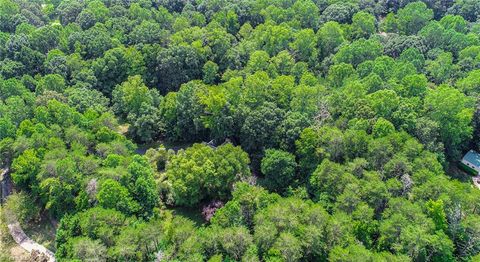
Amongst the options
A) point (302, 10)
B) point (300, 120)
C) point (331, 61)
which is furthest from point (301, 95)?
point (302, 10)

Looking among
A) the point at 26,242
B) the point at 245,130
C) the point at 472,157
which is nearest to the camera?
→ the point at 26,242

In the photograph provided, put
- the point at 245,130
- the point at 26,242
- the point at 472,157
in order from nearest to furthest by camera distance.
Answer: the point at 26,242 < the point at 245,130 < the point at 472,157

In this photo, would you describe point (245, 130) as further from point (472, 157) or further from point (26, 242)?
point (472, 157)

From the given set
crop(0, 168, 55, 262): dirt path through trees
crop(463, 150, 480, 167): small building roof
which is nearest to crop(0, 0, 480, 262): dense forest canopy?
crop(0, 168, 55, 262): dirt path through trees

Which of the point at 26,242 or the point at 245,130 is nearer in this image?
the point at 26,242

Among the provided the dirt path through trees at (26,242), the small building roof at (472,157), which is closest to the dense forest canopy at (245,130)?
the dirt path through trees at (26,242)

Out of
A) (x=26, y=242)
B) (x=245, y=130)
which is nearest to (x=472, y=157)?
(x=245, y=130)

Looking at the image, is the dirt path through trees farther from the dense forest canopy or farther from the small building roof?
the small building roof
